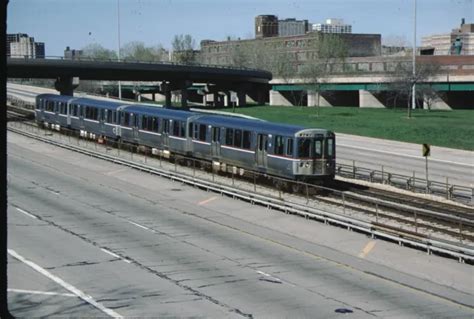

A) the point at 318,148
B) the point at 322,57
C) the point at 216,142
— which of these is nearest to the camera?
the point at 318,148

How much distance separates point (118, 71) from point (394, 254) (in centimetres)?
6787

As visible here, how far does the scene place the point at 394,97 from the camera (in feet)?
299

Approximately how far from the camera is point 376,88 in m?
94.0

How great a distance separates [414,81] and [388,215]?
180 ft

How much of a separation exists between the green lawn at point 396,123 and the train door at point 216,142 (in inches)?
941

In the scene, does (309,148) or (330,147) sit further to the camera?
(330,147)

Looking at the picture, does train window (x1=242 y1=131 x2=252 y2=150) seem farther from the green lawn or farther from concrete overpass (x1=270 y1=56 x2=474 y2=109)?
concrete overpass (x1=270 y1=56 x2=474 y2=109)

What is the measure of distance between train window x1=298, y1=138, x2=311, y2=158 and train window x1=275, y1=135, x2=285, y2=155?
0.93 metres

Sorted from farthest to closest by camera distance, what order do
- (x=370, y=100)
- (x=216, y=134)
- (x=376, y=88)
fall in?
(x=370, y=100), (x=376, y=88), (x=216, y=134)

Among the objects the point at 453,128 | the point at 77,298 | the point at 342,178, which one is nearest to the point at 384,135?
the point at 453,128

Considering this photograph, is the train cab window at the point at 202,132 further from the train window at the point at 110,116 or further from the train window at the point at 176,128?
the train window at the point at 110,116

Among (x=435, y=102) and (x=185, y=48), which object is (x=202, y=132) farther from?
(x=185, y=48)

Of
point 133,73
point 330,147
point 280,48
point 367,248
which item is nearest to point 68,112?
point 330,147

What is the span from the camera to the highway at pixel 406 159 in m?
39.8
